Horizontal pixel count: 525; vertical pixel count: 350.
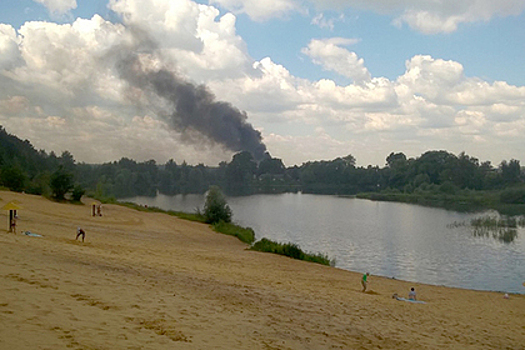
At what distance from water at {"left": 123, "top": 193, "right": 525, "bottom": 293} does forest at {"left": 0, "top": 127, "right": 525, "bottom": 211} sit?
Answer: 27.2 m

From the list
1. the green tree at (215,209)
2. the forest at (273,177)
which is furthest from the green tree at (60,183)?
the green tree at (215,209)

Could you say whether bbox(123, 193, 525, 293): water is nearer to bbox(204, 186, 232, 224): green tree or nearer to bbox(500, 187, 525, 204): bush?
bbox(204, 186, 232, 224): green tree

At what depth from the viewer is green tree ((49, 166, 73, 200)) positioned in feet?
169

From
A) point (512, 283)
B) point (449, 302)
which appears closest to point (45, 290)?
point (449, 302)

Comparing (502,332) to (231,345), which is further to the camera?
(502,332)

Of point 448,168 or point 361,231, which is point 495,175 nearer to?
point 448,168

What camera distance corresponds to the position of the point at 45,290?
916 centimetres

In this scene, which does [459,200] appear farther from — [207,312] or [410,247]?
[207,312]

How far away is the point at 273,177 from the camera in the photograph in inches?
6875

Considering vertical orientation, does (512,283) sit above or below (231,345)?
below

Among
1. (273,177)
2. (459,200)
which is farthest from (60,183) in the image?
(273,177)

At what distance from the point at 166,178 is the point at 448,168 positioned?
9045 cm

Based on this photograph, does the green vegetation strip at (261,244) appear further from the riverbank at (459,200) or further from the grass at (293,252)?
the riverbank at (459,200)

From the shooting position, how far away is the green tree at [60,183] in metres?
51.6
